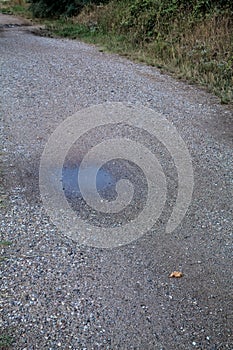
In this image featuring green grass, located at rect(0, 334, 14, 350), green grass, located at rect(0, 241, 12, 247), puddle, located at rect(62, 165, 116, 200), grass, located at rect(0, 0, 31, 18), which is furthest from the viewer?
grass, located at rect(0, 0, 31, 18)

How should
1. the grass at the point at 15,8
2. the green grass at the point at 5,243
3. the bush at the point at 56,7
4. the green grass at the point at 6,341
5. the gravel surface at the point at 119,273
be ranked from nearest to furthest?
the green grass at the point at 6,341, the gravel surface at the point at 119,273, the green grass at the point at 5,243, the bush at the point at 56,7, the grass at the point at 15,8

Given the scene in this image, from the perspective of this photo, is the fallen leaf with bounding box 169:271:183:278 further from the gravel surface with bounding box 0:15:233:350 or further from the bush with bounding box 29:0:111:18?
Result: the bush with bounding box 29:0:111:18

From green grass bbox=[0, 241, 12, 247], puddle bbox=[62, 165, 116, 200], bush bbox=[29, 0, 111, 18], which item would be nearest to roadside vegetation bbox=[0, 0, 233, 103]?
bush bbox=[29, 0, 111, 18]

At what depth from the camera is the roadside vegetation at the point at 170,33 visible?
9.68m

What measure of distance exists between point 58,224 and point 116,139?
2.20 m

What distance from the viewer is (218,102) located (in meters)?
8.31

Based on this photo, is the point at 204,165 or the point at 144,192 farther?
the point at 204,165

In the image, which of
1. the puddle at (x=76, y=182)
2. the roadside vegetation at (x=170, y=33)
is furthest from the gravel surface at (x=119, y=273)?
the roadside vegetation at (x=170, y=33)

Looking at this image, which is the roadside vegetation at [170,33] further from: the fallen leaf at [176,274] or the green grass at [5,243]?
the green grass at [5,243]

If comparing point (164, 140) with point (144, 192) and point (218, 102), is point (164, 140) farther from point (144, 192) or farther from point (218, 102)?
point (218, 102)

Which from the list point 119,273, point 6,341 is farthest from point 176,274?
point 6,341

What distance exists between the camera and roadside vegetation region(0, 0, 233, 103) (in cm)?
968

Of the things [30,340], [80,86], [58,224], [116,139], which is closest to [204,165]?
[116,139]

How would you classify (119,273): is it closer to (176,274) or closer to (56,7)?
(176,274)
